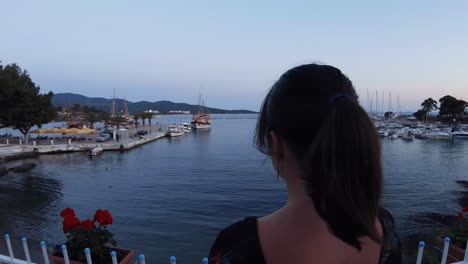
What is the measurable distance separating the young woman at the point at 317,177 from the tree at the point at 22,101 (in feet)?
93.5

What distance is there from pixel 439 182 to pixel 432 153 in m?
14.1

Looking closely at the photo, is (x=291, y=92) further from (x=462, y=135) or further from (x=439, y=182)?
(x=462, y=135)

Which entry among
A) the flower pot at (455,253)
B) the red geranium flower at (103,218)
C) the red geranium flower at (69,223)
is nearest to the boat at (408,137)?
the flower pot at (455,253)

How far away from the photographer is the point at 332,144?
63 centimetres

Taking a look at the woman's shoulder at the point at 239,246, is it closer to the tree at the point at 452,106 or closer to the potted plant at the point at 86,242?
the potted plant at the point at 86,242

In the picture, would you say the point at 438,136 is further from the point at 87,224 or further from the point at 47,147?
the point at 87,224

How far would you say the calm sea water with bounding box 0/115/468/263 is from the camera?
10110 mm

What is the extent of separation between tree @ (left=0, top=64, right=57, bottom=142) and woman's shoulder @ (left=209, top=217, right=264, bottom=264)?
2844 cm

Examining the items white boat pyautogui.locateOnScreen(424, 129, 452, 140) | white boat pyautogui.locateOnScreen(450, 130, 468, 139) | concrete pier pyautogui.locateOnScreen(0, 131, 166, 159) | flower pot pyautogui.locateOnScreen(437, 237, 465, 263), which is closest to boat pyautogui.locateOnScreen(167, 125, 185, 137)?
concrete pier pyautogui.locateOnScreen(0, 131, 166, 159)

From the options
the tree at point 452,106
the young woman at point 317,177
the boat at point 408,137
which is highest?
the tree at point 452,106

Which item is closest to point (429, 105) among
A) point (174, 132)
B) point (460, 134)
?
point (460, 134)

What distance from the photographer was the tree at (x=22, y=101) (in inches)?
952

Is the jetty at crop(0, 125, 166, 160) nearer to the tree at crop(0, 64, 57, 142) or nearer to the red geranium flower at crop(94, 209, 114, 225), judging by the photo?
the tree at crop(0, 64, 57, 142)

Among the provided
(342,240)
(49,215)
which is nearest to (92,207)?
(49,215)
